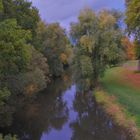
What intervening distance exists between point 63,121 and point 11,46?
1191cm

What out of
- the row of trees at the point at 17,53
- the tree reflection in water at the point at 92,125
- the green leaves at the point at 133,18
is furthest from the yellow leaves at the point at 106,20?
the tree reflection in water at the point at 92,125

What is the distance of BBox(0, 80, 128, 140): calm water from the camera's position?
80.4 feet

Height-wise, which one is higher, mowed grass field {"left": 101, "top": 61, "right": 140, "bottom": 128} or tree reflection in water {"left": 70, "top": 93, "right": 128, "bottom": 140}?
mowed grass field {"left": 101, "top": 61, "right": 140, "bottom": 128}

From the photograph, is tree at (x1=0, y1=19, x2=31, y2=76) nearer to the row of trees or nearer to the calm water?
the row of trees

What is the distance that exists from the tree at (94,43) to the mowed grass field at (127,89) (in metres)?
2.78

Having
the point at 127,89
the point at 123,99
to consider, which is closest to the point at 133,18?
the point at 127,89

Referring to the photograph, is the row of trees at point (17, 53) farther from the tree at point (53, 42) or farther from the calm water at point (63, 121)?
the tree at point (53, 42)

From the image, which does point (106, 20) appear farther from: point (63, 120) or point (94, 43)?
point (63, 120)

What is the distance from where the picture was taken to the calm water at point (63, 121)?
80.4ft

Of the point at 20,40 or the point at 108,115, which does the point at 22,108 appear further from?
the point at 20,40

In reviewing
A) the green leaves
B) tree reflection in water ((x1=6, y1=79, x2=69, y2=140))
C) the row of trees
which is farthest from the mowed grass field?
the row of trees

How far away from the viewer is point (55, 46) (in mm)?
60812

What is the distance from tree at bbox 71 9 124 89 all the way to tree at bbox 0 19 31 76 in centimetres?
1808

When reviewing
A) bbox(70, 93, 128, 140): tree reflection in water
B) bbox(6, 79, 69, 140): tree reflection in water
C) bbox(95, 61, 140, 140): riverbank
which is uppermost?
bbox(95, 61, 140, 140): riverbank
